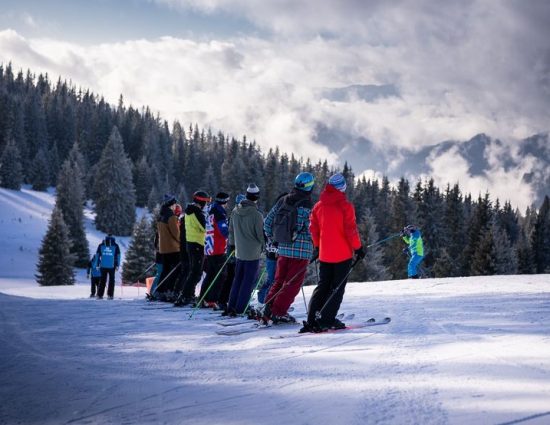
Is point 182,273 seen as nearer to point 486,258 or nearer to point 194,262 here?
point 194,262

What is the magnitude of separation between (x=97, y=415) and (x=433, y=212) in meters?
57.3

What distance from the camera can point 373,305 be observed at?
8625 millimetres

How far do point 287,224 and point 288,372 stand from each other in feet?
8.98

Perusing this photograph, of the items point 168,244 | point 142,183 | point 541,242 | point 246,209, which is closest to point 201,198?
point 246,209

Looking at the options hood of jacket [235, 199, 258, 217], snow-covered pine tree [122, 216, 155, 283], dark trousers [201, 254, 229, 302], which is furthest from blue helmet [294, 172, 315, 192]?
snow-covered pine tree [122, 216, 155, 283]

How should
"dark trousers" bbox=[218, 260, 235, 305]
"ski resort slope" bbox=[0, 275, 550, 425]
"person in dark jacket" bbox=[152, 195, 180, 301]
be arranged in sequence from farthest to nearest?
"person in dark jacket" bbox=[152, 195, 180, 301]
"dark trousers" bbox=[218, 260, 235, 305]
"ski resort slope" bbox=[0, 275, 550, 425]

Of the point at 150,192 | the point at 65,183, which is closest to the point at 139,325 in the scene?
the point at 65,183

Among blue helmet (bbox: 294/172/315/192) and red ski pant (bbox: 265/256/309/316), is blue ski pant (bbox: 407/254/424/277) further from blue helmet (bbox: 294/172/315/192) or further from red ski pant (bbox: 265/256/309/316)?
blue helmet (bbox: 294/172/315/192)

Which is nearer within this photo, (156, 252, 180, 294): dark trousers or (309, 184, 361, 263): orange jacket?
(309, 184, 361, 263): orange jacket

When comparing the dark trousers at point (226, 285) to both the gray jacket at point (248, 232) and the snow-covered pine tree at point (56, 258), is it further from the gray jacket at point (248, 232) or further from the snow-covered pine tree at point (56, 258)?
the snow-covered pine tree at point (56, 258)

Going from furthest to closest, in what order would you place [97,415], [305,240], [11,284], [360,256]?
[11,284] < [305,240] < [360,256] < [97,415]

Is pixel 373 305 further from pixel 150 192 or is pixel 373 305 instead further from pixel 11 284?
pixel 150 192

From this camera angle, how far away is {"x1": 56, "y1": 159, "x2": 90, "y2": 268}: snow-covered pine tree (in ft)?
163

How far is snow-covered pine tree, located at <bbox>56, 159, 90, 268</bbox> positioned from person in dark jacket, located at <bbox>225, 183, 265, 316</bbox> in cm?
4600
